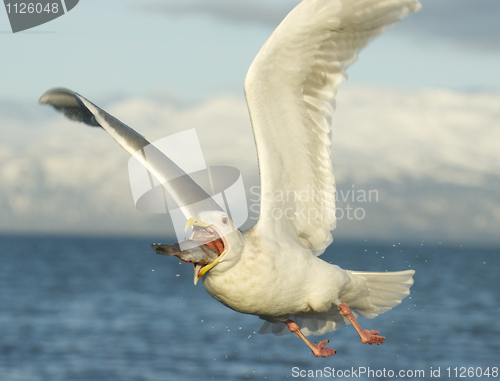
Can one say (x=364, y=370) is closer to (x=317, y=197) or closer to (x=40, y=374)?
(x=40, y=374)

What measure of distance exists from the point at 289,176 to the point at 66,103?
371cm

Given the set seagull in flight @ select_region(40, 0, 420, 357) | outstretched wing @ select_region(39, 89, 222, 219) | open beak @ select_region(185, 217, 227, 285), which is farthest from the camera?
outstretched wing @ select_region(39, 89, 222, 219)

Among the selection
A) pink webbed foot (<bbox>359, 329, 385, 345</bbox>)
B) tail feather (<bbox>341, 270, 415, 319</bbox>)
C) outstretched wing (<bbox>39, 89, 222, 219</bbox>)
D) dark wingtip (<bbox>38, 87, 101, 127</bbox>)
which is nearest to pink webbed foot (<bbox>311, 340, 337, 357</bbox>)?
pink webbed foot (<bbox>359, 329, 385, 345</bbox>)

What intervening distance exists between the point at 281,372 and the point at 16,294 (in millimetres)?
25537

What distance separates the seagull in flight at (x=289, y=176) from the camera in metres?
5.01

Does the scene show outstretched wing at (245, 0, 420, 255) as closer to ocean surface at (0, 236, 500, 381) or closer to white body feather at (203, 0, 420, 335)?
white body feather at (203, 0, 420, 335)

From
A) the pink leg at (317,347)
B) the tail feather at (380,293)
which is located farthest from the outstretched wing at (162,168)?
the tail feather at (380,293)

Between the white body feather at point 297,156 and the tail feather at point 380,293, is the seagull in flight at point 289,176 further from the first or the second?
the tail feather at point 380,293

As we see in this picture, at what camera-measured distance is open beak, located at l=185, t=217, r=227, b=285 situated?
4844mm

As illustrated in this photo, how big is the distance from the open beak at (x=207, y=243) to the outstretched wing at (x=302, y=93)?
73 centimetres

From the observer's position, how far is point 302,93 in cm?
551

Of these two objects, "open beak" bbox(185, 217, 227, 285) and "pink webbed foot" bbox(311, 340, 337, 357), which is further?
"pink webbed foot" bbox(311, 340, 337, 357)

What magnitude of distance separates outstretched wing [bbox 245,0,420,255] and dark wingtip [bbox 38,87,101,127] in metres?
3.18

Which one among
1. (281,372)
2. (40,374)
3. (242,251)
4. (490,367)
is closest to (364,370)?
(281,372)
